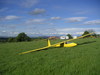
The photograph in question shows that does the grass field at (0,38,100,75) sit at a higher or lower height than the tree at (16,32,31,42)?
lower

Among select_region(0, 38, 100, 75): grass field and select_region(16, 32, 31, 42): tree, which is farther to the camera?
select_region(16, 32, 31, 42): tree

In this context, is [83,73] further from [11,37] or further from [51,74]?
[11,37]

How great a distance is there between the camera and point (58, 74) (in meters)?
5.11

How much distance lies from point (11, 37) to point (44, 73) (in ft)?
326

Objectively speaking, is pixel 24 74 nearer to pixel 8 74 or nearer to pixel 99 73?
pixel 8 74

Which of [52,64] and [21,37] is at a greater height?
[21,37]

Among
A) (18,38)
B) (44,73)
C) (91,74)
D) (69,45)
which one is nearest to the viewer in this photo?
(91,74)

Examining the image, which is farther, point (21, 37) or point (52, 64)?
point (21, 37)

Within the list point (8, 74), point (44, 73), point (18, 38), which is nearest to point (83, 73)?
point (44, 73)

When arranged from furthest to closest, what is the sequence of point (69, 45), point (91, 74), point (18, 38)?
point (18, 38), point (69, 45), point (91, 74)

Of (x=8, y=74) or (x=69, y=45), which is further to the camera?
(x=69, y=45)

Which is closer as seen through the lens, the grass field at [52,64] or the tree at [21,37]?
the grass field at [52,64]

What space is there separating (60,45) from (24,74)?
11884 mm

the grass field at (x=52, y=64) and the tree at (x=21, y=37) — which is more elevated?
the tree at (x=21, y=37)
